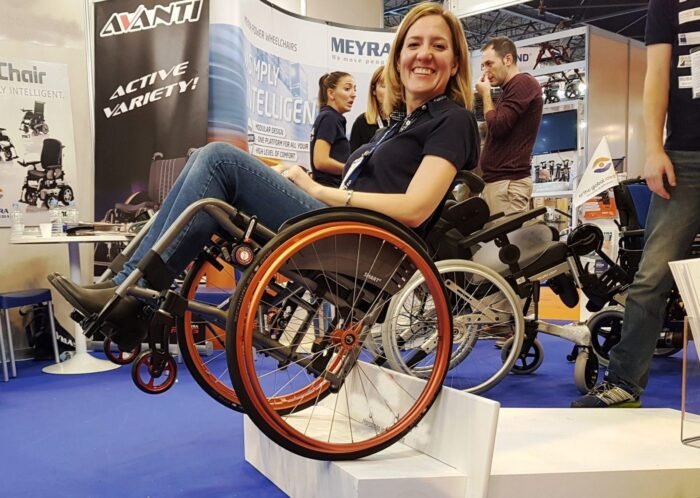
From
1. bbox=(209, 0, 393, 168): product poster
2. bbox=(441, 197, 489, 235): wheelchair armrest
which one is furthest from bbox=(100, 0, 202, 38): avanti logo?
bbox=(441, 197, 489, 235): wheelchair armrest

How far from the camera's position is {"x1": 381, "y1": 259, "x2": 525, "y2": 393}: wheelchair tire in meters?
2.01

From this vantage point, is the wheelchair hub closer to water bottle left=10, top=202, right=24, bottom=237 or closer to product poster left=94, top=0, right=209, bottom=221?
water bottle left=10, top=202, right=24, bottom=237

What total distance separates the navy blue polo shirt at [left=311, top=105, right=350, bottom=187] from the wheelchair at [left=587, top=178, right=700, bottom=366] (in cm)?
139

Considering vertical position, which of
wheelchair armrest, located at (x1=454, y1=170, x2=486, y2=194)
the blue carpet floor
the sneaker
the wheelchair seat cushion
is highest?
the wheelchair seat cushion

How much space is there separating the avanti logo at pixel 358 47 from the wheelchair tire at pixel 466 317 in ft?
10.6

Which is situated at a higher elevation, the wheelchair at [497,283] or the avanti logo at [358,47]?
the avanti logo at [358,47]

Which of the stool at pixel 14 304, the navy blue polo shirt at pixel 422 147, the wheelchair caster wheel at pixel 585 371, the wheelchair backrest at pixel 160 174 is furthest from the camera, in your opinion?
the wheelchair backrest at pixel 160 174

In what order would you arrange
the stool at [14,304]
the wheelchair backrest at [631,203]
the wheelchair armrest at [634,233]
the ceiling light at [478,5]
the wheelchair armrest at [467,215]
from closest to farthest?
1. the wheelchair armrest at [467,215]
2. the wheelchair armrest at [634,233]
3. the wheelchair backrest at [631,203]
4. the stool at [14,304]
5. the ceiling light at [478,5]

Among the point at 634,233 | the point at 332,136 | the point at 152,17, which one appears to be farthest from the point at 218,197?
the point at 152,17

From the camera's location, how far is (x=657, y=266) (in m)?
1.87

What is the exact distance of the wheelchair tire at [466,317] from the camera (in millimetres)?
2008

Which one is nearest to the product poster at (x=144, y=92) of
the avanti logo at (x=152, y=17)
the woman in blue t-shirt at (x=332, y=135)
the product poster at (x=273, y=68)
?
the avanti logo at (x=152, y=17)

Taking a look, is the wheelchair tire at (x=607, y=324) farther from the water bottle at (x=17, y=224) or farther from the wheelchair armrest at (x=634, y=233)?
the water bottle at (x=17, y=224)

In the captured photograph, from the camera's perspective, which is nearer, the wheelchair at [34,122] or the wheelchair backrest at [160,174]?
the wheelchair at [34,122]
